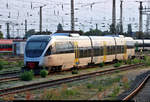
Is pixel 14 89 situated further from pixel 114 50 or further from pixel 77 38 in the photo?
pixel 114 50

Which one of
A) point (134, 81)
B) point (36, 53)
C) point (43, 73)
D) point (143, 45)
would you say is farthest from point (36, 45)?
point (143, 45)

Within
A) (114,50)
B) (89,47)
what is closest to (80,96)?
(89,47)

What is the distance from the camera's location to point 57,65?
2366 cm

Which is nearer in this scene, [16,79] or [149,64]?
[16,79]

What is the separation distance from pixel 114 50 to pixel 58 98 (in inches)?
893

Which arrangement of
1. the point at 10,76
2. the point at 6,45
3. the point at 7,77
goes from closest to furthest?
the point at 7,77 → the point at 10,76 → the point at 6,45

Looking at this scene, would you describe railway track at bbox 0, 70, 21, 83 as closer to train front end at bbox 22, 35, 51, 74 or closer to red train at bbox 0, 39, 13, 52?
train front end at bbox 22, 35, 51, 74

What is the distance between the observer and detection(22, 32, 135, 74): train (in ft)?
73.6

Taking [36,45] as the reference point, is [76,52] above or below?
below

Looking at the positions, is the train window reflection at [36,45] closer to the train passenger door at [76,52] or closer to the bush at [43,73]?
the bush at [43,73]

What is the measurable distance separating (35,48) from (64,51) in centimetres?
261

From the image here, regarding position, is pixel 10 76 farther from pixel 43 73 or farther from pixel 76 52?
pixel 76 52

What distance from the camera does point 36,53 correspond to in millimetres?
22375

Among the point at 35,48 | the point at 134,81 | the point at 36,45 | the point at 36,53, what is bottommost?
the point at 134,81
